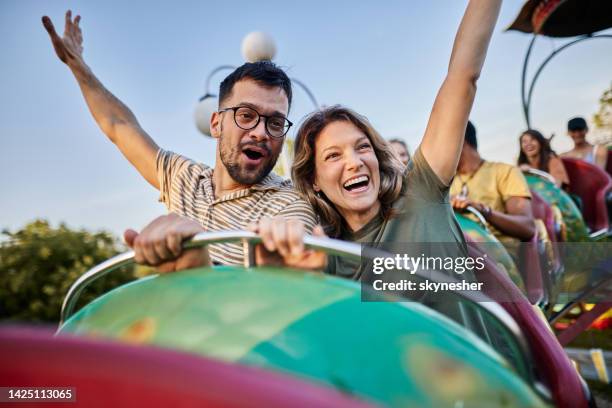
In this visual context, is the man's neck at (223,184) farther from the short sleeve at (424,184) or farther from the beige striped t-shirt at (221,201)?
the short sleeve at (424,184)

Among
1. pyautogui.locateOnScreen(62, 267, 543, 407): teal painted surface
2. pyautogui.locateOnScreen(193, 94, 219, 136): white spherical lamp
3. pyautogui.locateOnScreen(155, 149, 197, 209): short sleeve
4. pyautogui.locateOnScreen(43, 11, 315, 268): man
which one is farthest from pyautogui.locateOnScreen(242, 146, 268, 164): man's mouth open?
pyautogui.locateOnScreen(193, 94, 219, 136): white spherical lamp

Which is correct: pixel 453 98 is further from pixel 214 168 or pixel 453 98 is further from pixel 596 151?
pixel 596 151

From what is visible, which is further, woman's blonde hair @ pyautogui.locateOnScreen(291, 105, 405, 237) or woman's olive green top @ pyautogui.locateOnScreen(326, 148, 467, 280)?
woman's blonde hair @ pyautogui.locateOnScreen(291, 105, 405, 237)

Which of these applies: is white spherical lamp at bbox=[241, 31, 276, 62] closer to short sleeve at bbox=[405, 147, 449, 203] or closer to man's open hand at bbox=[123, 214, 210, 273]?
short sleeve at bbox=[405, 147, 449, 203]

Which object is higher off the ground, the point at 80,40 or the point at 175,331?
the point at 80,40

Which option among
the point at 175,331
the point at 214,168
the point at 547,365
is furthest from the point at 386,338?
the point at 214,168

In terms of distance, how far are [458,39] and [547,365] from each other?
0.87m

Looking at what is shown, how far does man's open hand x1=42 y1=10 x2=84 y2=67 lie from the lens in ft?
7.27

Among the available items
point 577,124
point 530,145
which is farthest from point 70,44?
point 577,124

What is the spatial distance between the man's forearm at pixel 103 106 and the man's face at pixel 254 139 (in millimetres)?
548

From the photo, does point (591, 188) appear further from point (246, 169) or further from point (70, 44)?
point (70, 44)

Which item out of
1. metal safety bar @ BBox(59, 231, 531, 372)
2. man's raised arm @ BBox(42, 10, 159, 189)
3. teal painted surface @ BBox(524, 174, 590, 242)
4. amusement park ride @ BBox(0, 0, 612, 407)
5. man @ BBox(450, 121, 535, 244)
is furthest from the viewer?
teal painted surface @ BBox(524, 174, 590, 242)

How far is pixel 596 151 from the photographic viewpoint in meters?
6.48

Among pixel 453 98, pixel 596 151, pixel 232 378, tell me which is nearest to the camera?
pixel 232 378
